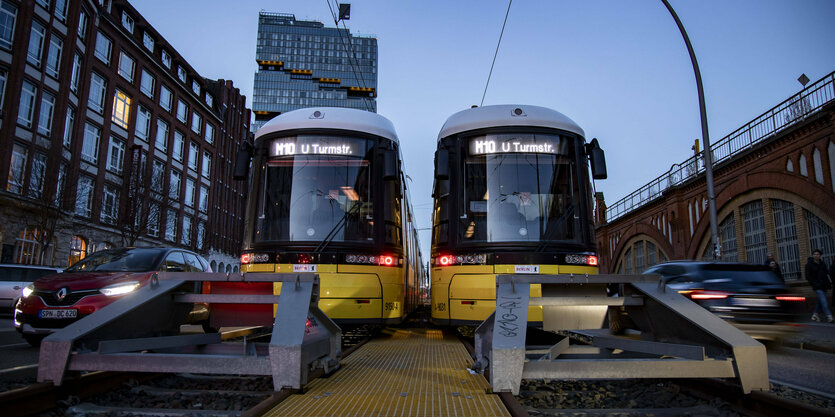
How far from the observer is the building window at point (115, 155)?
116 feet

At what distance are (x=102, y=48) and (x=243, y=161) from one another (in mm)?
33128

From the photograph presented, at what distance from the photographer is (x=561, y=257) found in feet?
24.9

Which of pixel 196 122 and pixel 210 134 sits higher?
pixel 196 122

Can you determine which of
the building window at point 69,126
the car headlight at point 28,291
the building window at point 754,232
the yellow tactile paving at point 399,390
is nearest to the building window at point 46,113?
the building window at point 69,126

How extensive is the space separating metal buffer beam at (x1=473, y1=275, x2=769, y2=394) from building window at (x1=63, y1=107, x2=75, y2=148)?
32.3 m

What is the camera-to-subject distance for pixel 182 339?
17.2 ft

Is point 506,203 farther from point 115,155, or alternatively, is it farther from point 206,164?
point 206,164

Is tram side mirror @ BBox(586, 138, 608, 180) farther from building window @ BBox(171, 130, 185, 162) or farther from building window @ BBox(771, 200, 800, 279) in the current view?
building window @ BBox(171, 130, 185, 162)

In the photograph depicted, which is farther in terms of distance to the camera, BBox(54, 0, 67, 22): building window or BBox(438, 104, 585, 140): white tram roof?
BBox(54, 0, 67, 22): building window

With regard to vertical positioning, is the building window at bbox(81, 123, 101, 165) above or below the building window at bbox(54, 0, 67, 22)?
below

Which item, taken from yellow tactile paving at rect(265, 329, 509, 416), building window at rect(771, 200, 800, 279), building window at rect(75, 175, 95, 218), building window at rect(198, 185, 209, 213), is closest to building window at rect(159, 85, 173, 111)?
building window at rect(198, 185, 209, 213)

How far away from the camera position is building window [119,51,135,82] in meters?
37.1

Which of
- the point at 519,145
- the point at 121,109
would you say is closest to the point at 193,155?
the point at 121,109

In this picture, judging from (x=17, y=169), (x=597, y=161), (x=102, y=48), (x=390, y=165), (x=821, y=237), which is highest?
(x=102, y=48)
